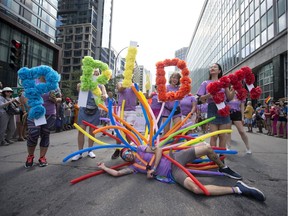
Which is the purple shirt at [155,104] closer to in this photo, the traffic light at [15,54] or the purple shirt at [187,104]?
the purple shirt at [187,104]

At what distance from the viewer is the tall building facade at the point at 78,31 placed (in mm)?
68062

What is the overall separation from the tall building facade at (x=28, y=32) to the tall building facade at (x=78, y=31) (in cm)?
2742

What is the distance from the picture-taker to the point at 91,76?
12.4 ft

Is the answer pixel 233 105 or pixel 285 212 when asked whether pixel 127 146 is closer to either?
pixel 285 212

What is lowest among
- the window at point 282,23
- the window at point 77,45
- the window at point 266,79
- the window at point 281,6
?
the window at point 266,79

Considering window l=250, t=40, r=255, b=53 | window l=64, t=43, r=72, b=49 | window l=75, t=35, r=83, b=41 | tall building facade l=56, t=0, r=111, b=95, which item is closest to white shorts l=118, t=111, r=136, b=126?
window l=250, t=40, r=255, b=53

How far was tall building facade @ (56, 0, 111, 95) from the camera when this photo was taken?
2680 inches

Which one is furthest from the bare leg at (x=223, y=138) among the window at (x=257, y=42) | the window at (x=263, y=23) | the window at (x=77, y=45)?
the window at (x=77, y=45)

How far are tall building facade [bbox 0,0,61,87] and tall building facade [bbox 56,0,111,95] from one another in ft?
90.0

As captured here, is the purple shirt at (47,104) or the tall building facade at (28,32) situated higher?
the tall building facade at (28,32)

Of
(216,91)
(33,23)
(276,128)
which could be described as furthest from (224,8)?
(216,91)

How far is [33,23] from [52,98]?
121ft

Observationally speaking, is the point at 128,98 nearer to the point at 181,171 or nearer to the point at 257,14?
the point at 181,171

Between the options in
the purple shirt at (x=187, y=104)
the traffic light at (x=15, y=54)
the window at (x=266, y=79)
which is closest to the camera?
the purple shirt at (x=187, y=104)
